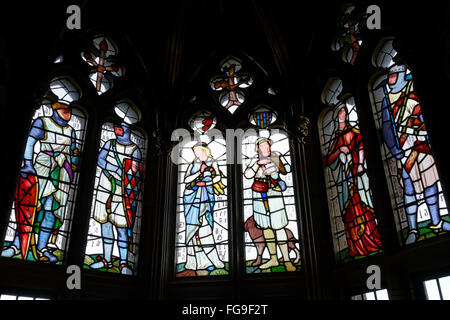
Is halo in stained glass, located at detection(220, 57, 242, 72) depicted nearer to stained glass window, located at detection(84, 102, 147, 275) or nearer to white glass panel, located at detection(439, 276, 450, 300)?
stained glass window, located at detection(84, 102, 147, 275)

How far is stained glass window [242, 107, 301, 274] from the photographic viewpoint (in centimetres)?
740

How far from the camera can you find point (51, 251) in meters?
6.92

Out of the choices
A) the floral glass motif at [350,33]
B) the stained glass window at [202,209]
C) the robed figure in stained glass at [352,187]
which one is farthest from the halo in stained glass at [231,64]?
the robed figure in stained glass at [352,187]

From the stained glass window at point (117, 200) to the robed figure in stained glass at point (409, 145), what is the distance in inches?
164

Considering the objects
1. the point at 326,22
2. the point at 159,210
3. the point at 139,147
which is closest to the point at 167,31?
the point at 139,147

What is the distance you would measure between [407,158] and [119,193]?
452cm

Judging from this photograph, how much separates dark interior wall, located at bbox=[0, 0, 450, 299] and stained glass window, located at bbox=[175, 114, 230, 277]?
30 centimetres

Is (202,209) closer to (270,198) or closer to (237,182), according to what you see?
(237,182)

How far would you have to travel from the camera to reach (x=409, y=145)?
21.7ft

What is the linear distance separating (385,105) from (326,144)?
50.2 inches

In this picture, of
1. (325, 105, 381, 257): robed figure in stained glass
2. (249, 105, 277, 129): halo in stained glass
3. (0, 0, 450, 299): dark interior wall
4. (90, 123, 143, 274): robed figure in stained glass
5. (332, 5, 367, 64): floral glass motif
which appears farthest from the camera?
(249, 105, 277, 129): halo in stained glass

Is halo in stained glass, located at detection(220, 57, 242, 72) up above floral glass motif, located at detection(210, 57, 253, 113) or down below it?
above

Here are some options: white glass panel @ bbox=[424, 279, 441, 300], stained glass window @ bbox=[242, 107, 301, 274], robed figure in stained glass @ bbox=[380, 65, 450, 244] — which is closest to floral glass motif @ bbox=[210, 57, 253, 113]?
stained glass window @ bbox=[242, 107, 301, 274]

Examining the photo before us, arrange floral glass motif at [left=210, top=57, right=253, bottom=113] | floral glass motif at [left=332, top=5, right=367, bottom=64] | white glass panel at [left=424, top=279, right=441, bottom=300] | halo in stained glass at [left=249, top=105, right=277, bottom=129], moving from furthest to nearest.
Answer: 1. floral glass motif at [left=210, top=57, right=253, bottom=113]
2. halo in stained glass at [left=249, top=105, right=277, bottom=129]
3. floral glass motif at [left=332, top=5, right=367, bottom=64]
4. white glass panel at [left=424, top=279, right=441, bottom=300]
